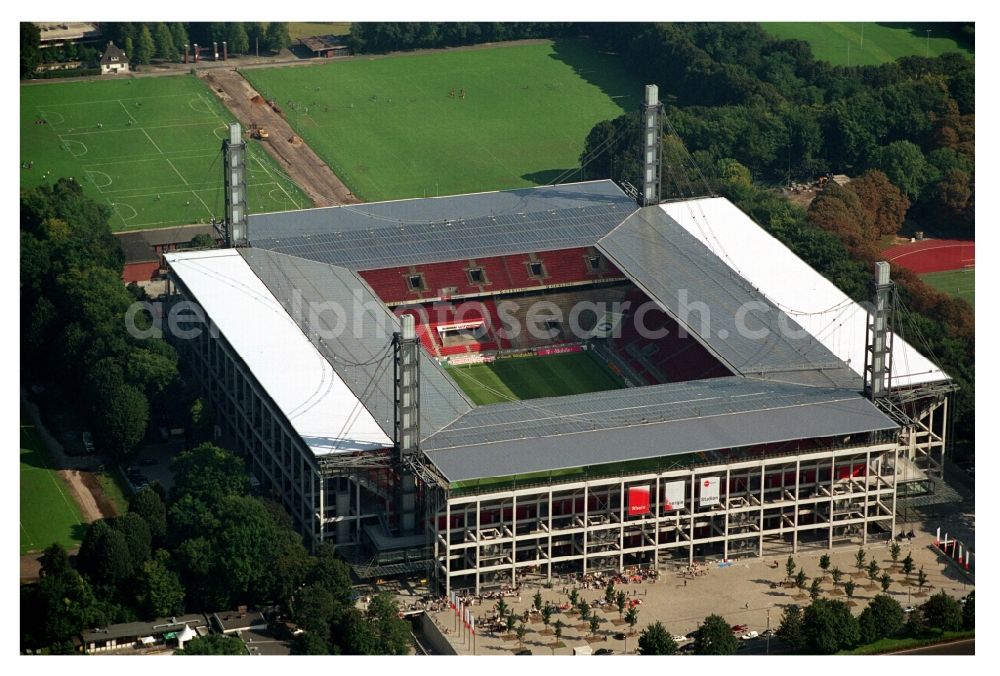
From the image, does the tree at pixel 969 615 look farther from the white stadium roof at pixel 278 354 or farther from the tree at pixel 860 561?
the white stadium roof at pixel 278 354

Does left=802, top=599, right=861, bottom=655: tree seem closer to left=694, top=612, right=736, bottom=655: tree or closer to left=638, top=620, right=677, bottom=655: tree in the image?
left=694, top=612, right=736, bottom=655: tree

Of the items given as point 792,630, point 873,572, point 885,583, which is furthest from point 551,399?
point 792,630

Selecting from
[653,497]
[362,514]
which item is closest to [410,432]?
[362,514]

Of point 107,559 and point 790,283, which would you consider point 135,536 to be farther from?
point 790,283

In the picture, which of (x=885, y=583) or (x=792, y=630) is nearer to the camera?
(x=792, y=630)

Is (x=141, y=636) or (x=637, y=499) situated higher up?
(x=637, y=499)

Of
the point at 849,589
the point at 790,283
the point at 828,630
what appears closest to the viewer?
the point at 828,630

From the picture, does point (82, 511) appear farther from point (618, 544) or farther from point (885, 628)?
point (885, 628)

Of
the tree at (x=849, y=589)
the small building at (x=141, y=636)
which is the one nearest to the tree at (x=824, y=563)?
the tree at (x=849, y=589)
